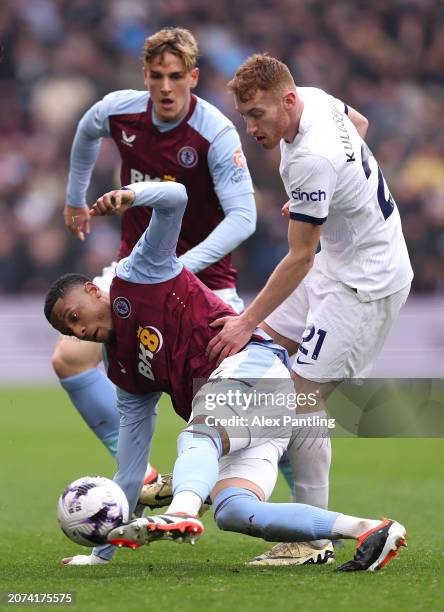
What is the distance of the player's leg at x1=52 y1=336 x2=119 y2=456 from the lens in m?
6.69

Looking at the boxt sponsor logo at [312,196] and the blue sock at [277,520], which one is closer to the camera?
the blue sock at [277,520]

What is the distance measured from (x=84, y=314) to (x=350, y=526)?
1.42m

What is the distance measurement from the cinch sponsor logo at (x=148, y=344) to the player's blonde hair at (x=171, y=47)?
1.88 m

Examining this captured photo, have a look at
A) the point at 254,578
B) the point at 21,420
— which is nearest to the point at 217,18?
the point at 21,420

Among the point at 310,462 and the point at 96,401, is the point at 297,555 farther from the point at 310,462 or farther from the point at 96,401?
the point at 96,401

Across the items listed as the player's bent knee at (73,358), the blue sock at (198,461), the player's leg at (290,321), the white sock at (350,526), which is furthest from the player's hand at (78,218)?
the white sock at (350,526)

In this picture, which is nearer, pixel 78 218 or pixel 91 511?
pixel 91 511

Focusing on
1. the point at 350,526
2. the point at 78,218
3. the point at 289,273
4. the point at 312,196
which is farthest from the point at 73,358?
the point at 350,526

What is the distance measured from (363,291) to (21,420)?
7.28 m

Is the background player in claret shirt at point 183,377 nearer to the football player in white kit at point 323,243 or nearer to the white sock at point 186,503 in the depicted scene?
the white sock at point 186,503

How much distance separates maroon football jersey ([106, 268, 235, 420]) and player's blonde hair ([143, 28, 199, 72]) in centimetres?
165

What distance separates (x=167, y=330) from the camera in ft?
16.6

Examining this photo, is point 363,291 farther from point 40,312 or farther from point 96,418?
point 40,312

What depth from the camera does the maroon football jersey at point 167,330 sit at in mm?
Result: 5059
